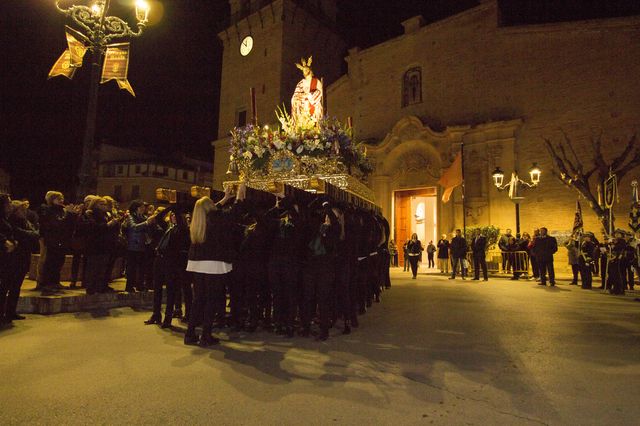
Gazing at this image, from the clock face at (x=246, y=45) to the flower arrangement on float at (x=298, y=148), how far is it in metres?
24.7

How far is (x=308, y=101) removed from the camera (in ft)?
30.2

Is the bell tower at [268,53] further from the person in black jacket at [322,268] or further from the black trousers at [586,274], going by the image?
the person in black jacket at [322,268]

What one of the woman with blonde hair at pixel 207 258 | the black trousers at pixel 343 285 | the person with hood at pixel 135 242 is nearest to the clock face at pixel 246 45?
the person with hood at pixel 135 242

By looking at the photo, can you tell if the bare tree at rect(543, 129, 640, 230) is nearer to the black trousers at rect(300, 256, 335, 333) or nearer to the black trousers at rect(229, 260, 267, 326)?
the black trousers at rect(300, 256, 335, 333)

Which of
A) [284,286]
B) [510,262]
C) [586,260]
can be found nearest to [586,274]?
[586,260]

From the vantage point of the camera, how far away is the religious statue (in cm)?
889

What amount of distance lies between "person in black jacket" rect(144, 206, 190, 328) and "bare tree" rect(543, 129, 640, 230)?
642 inches

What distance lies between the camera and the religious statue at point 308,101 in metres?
8.89

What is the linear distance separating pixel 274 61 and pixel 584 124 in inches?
785

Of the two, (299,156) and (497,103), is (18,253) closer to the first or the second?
(299,156)

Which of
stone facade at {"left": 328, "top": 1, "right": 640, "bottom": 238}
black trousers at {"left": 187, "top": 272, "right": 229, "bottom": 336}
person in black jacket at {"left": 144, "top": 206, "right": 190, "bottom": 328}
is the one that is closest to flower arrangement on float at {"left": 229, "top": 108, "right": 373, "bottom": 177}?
person in black jacket at {"left": 144, "top": 206, "right": 190, "bottom": 328}

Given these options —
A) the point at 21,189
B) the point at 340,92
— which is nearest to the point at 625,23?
the point at 340,92

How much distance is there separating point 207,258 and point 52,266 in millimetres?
5496

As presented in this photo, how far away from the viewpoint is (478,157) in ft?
66.9
